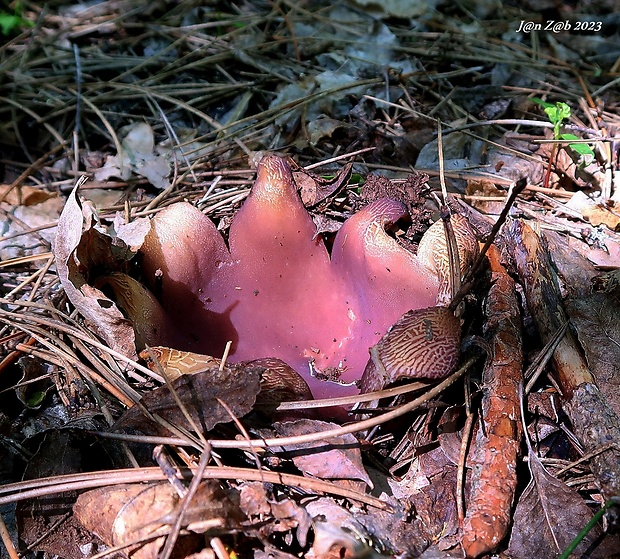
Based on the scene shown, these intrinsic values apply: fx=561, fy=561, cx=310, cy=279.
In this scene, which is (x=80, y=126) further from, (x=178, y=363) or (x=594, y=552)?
(x=594, y=552)

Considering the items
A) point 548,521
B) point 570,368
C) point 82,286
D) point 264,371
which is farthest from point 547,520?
point 82,286

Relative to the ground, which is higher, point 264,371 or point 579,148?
point 579,148

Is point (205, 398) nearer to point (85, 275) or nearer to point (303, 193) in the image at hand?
point (85, 275)

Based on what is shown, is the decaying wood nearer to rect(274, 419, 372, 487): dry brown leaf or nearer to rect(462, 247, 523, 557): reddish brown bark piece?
rect(462, 247, 523, 557): reddish brown bark piece

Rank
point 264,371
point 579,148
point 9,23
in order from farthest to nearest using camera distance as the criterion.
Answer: point 9,23 → point 579,148 → point 264,371

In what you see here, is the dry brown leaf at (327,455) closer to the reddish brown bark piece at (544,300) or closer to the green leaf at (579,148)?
the reddish brown bark piece at (544,300)

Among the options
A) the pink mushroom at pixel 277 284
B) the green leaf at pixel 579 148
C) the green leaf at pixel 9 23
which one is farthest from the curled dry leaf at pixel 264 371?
the green leaf at pixel 9 23
